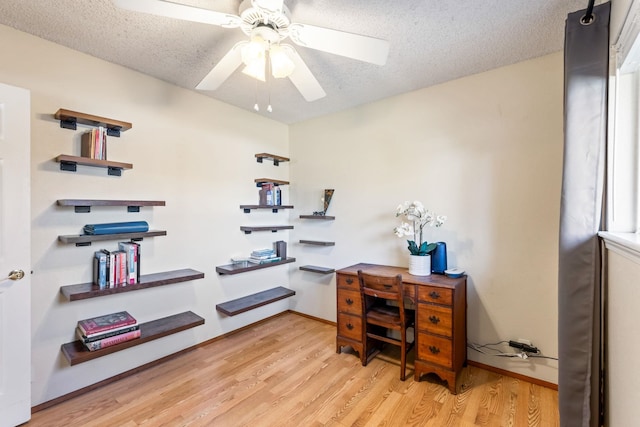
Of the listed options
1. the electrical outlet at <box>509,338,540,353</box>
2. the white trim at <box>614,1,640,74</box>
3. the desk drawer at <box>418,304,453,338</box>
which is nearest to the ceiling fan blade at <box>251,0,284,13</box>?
the white trim at <box>614,1,640,74</box>

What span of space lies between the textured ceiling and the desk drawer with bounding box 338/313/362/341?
2127 mm

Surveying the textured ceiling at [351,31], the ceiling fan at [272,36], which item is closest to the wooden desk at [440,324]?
the ceiling fan at [272,36]

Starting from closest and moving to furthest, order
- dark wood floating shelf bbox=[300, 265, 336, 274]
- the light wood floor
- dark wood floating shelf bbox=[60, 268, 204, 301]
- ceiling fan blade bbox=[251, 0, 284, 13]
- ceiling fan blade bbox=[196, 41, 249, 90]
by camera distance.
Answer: ceiling fan blade bbox=[251, 0, 284, 13] → ceiling fan blade bbox=[196, 41, 249, 90] → the light wood floor → dark wood floating shelf bbox=[60, 268, 204, 301] → dark wood floating shelf bbox=[300, 265, 336, 274]

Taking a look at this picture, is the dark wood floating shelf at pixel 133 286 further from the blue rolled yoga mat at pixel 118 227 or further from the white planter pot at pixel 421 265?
the white planter pot at pixel 421 265

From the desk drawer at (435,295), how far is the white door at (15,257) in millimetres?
2651

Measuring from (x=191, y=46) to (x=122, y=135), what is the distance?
92cm

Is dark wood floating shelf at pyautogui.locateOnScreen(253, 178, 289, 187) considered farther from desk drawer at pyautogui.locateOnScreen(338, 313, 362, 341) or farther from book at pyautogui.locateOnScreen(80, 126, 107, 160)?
desk drawer at pyautogui.locateOnScreen(338, 313, 362, 341)

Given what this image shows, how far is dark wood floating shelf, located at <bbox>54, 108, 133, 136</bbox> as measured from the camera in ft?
6.36

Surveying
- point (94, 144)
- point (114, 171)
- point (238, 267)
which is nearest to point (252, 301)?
point (238, 267)

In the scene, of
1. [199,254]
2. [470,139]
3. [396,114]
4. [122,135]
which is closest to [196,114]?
[122,135]

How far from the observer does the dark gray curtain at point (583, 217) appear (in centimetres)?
139

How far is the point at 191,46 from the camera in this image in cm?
202

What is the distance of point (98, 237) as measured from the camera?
2.04 m

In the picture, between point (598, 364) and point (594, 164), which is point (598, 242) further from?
point (598, 364)
